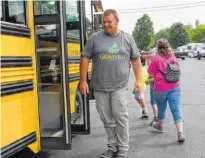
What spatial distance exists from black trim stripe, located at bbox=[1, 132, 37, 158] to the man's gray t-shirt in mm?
1056

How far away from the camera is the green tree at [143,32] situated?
79.4 metres

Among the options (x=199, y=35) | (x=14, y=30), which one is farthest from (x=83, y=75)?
(x=199, y=35)

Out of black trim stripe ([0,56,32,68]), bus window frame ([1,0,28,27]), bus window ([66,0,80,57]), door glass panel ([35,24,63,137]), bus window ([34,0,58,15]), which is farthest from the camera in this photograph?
bus window ([66,0,80,57])

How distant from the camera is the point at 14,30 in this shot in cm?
324

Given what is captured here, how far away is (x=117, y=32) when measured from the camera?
412 cm

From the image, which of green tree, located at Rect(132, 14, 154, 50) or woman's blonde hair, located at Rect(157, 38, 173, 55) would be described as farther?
green tree, located at Rect(132, 14, 154, 50)

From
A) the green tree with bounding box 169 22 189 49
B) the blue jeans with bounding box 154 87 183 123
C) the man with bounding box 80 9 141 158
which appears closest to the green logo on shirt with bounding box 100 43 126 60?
the man with bounding box 80 9 141 158

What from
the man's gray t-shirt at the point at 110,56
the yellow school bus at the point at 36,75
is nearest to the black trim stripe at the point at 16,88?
the yellow school bus at the point at 36,75

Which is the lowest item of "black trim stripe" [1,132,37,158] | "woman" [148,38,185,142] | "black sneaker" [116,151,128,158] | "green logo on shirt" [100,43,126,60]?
"black sneaker" [116,151,128,158]

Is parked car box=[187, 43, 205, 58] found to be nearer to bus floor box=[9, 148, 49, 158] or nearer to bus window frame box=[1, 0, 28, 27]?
bus floor box=[9, 148, 49, 158]

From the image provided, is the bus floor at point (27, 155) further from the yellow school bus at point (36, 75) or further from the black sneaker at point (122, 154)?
the black sneaker at point (122, 154)

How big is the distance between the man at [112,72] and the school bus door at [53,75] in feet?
1.13

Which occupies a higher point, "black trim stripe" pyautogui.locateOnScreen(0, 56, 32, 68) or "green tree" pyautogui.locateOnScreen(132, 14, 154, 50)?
"green tree" pyautogui.locateOnScreen(132, 14, 154, 50)

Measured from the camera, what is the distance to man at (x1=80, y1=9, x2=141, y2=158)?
405 centimetres
